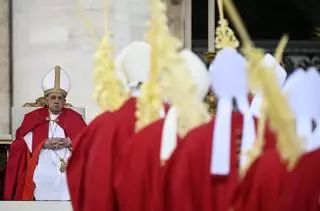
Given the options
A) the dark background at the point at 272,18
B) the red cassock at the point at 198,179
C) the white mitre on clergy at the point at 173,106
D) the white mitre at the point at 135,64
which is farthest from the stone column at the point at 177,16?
the red cassock at the point at 198,179

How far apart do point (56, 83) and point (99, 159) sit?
411cm

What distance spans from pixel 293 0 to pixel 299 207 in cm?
631

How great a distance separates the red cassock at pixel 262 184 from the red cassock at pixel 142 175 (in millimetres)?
274

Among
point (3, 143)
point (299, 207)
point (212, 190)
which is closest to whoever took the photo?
point (299, 207)

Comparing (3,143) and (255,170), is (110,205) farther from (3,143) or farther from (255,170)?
(3,143)

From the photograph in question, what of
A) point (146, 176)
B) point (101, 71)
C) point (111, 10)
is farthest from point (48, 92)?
point (146, 176)

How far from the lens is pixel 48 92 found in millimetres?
7164

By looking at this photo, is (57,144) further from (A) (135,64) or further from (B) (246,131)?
(B) (246,131)

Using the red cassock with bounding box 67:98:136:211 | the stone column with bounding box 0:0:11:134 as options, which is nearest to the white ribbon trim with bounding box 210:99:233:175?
the red cassock with bounding box 67:98:136:211

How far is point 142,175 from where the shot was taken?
306 cm

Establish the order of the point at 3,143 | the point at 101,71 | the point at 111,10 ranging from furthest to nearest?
the point at 111,10, the point at 3,143, the point at 101,71

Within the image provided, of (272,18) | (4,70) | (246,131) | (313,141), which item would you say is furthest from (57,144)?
(313,141)

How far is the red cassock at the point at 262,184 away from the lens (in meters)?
2.76

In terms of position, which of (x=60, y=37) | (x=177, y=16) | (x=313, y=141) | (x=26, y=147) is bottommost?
A: (x=26, y=147)
